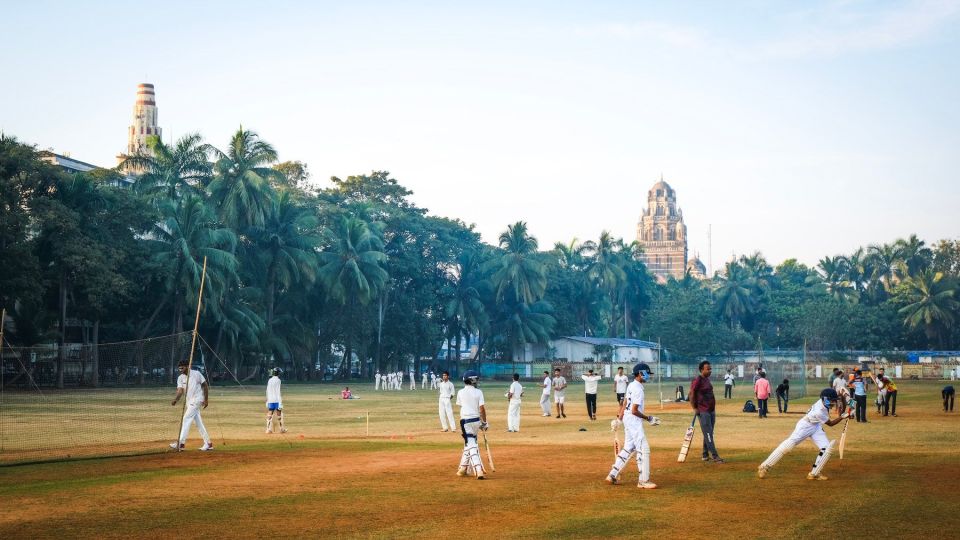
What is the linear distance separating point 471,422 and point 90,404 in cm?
3160

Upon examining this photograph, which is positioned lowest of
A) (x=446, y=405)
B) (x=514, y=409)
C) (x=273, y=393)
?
(x=514, y=409)

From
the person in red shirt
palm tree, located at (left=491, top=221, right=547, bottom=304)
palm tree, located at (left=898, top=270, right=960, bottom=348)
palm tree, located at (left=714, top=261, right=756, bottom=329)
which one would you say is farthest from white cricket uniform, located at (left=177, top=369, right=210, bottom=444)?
palm tree, located at (left=714, top=261, right=756, bottom=329)

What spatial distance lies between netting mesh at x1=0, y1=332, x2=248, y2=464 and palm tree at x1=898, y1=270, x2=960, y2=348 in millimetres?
77774

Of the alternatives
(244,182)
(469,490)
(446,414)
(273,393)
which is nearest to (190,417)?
(273,393)

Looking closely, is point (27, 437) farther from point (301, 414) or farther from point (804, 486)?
point (804, 486)

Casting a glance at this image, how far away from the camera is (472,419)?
18359 millimetres

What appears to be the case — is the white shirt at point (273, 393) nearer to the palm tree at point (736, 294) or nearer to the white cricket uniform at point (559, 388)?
the white cricket uniform at point (559, 388)

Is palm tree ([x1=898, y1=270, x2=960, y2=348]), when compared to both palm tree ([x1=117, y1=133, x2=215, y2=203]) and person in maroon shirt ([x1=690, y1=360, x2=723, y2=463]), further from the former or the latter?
person in maroon shirt ([x1=690, y1=360, x2=723, y2=463])

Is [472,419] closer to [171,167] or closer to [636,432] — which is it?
[636,432]

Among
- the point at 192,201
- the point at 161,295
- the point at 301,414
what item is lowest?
the point at 301,414

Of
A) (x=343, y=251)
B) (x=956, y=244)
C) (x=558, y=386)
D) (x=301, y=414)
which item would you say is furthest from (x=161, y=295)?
(x=956, y=244)

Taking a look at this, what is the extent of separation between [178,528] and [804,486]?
10.5 m

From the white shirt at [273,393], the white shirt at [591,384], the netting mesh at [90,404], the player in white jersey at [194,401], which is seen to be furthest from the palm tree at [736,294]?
Answer: the player in white jersey at [194,401]

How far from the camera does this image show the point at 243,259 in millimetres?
84000
